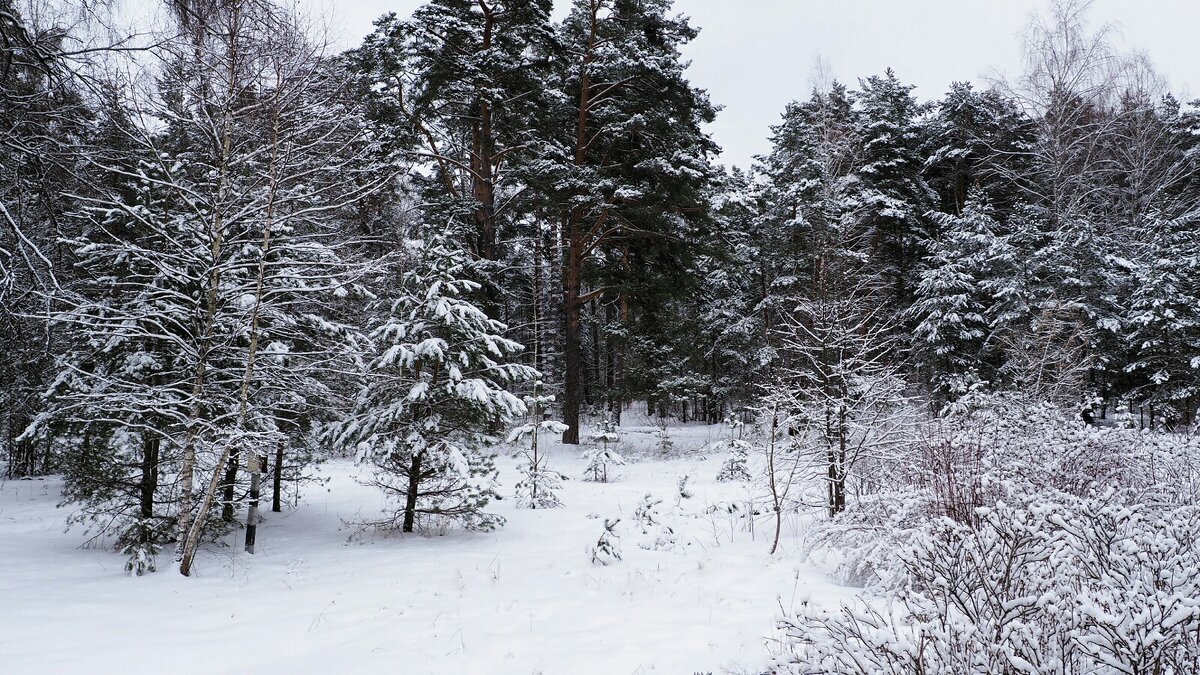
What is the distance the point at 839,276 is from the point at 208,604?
50.6ft

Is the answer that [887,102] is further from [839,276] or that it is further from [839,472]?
[839,472]

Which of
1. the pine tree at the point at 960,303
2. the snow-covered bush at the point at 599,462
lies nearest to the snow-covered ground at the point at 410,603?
the snow-covered bush at the point at 599,462

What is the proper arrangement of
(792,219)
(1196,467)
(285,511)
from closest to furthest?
(1196,467) < (285,511) < (792,219)

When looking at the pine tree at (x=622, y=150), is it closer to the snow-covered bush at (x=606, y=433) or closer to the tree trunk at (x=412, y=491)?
the snow-covered bush at (x=606, y=433)

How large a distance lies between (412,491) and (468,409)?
1.53 m

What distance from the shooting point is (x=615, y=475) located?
47.0 ft

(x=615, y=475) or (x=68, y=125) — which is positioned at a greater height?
(x=68, y=125)

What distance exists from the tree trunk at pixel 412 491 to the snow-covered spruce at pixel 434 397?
0.01 meters

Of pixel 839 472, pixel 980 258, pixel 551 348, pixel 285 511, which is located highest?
pixel 980 258

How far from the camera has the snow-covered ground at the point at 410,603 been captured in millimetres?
4137

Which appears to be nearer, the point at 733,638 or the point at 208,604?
the point at 733,638

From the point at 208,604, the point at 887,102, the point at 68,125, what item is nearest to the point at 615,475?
the point at 208,604

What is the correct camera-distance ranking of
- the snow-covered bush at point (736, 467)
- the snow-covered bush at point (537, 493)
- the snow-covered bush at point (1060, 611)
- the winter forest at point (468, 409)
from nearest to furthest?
the snow-covered bush at point (1060, 611)
the winter forest at point (468, 409)
the snow-covered bush at point (537, 493)
the snow-covered bush at point (736, 467)

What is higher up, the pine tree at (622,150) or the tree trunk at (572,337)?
the pine tree at (622,150)
